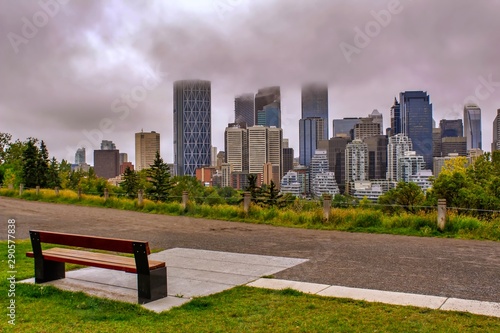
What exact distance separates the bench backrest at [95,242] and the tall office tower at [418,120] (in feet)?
382

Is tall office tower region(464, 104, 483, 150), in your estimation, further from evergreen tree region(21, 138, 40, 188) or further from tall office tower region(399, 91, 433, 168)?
evergreen tree region(21, 138, 40, 188)

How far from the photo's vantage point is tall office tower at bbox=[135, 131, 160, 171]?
122m

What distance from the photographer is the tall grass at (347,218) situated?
1323cm

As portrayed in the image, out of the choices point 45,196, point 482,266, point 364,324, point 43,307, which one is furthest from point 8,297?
point 45,196

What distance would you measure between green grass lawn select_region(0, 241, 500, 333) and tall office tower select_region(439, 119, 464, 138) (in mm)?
154710

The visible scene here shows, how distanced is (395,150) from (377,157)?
5.16m

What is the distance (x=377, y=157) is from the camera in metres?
129

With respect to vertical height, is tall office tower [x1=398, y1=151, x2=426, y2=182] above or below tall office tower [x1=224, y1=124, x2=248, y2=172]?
below

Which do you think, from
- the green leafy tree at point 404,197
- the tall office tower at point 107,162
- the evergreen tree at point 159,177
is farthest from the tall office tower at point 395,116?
the evergreen tree at point 159,177

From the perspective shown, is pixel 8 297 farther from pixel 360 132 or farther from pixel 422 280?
pixel 360 132

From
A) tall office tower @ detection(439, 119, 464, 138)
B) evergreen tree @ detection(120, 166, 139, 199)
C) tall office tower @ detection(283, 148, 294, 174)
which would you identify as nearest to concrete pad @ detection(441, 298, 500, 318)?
evergreen tree @ detection(120, 166, 139, 199)

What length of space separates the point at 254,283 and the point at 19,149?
2797 inches

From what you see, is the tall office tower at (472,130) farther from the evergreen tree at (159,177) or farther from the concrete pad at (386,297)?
the concrete pad at (386,297)

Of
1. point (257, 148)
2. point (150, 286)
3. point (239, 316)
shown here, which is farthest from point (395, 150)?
point (239, 316)
